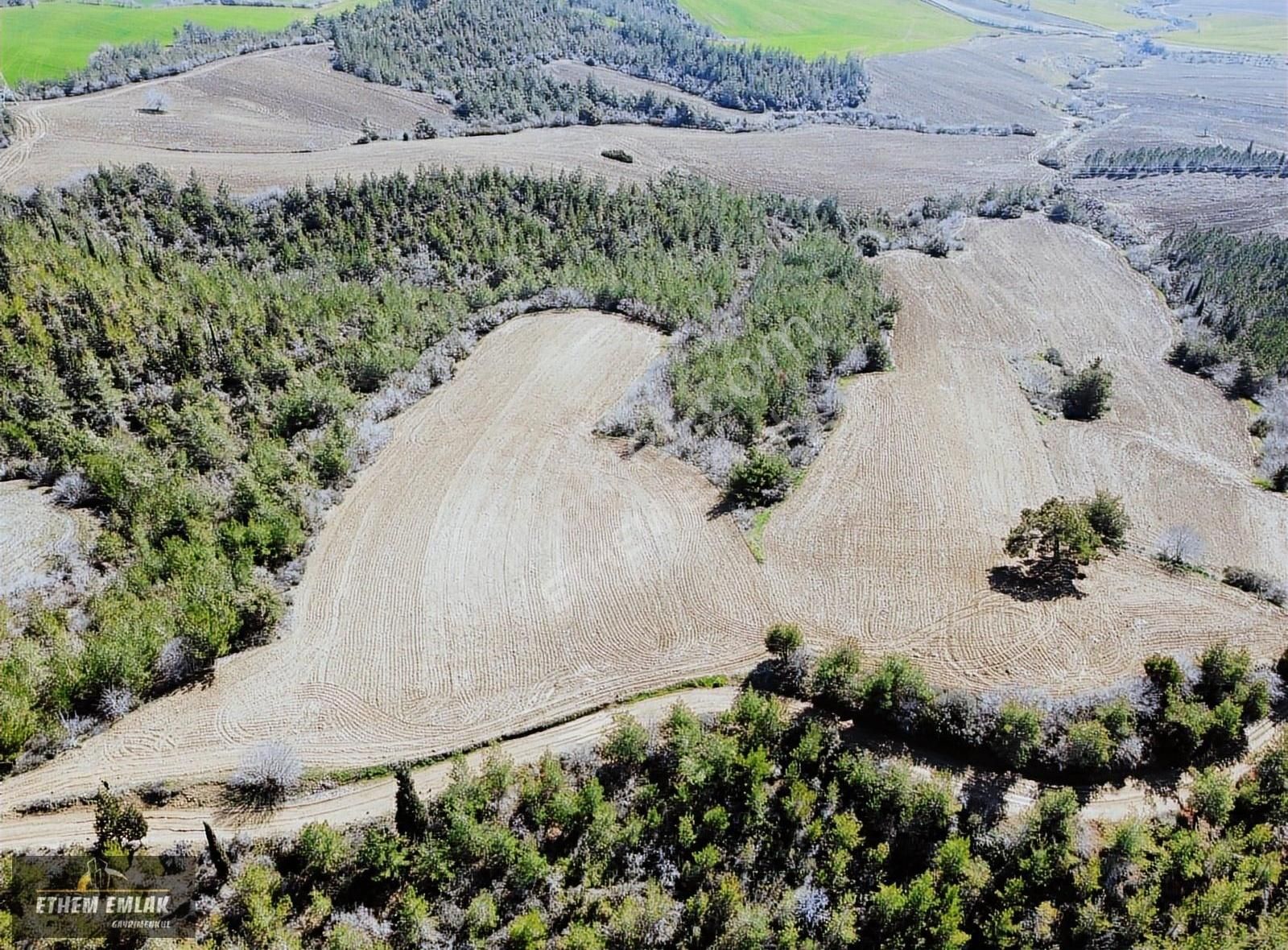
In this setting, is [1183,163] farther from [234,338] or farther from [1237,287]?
[234,338]

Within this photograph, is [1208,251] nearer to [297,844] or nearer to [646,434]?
[646,434]

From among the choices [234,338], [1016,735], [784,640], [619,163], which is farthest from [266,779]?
[619,163]

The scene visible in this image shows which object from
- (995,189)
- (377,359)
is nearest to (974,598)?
(377,359)

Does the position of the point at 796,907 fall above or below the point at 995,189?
below
